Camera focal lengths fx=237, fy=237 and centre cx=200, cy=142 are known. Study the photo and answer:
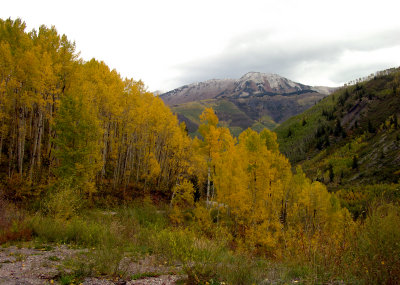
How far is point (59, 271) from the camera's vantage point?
6617mm

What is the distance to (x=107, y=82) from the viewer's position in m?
26.4

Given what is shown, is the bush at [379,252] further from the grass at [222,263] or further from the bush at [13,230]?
the bush at [13,230]

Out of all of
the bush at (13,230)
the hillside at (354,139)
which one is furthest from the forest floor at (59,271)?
the hillside at (354,139)

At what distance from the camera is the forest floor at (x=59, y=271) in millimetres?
5988

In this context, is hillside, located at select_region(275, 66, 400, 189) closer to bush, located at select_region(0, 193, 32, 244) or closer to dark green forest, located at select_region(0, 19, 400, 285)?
dark green forest, located at select_region(0, 19, 400, 285)

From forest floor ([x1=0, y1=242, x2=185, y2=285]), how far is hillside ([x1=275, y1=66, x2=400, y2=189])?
69726 millimetres

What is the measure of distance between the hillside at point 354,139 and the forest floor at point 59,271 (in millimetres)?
69726

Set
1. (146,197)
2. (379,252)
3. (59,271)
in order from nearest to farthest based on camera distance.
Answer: (379,252) < (59,271) < (146,197)

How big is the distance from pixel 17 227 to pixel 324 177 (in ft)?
272

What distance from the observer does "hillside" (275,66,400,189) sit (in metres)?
69.4

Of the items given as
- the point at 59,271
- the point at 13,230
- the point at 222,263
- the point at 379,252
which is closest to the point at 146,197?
the point at 13,230

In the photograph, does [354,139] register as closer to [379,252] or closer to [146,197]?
[146,197]

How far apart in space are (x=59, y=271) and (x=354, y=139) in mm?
114826

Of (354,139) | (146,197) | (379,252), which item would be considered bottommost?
(146,197)
